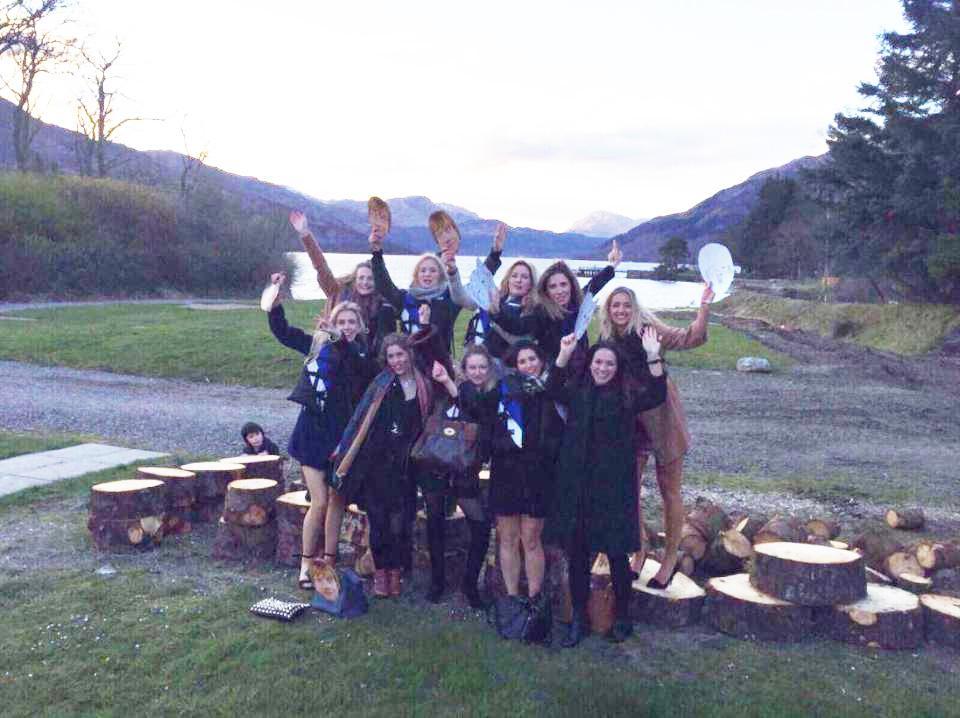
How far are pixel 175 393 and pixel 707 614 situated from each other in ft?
37.4

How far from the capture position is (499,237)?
20.7ft

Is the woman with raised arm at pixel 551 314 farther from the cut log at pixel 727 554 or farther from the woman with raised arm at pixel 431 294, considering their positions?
the cut log at pixel 727 554

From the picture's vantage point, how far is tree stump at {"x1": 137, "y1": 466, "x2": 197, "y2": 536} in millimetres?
6766

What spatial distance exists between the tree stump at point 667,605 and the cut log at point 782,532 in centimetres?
74

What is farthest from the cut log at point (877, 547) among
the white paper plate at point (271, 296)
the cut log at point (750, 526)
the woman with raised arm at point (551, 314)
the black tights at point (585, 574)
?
the white paper plate at point (271, 296)

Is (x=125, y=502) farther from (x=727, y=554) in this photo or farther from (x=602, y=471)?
(x=727, y=554)

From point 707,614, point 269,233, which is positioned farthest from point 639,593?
point 269,233

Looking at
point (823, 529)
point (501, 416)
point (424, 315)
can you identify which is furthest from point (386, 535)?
point (823, 529)

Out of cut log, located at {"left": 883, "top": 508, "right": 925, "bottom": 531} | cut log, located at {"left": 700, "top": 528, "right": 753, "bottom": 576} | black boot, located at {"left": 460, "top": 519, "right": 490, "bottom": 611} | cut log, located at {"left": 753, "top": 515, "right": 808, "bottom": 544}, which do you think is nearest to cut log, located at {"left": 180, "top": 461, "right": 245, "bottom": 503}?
black boot, located at {"left": 460, "top": 519, "right": 490, "bottom": 611}

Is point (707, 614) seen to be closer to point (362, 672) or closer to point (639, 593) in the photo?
point (639, 593)

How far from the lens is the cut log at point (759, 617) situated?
498cm

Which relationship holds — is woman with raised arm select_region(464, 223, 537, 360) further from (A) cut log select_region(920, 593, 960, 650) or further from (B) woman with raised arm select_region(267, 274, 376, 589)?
(A) cut log select_region(920, 593, 960, 650)

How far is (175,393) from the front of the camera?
48.3ft

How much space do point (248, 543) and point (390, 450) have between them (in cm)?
160
